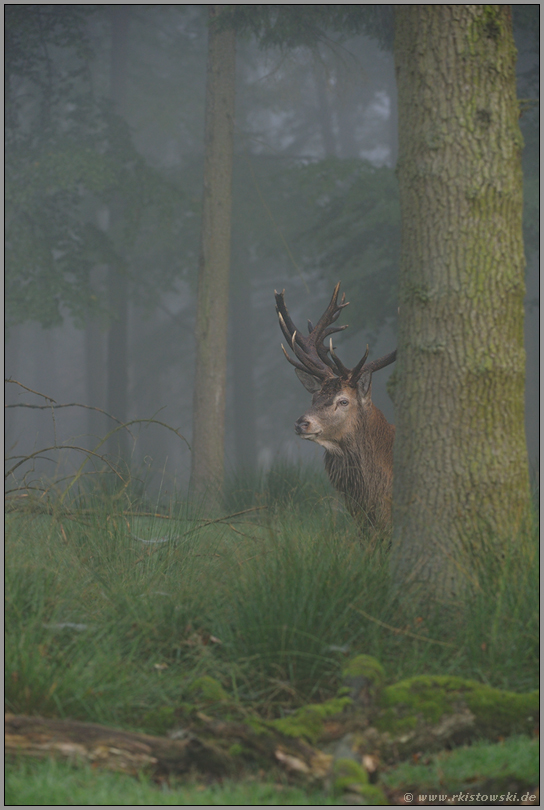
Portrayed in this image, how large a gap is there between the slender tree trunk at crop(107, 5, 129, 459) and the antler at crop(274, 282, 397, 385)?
1135 cm

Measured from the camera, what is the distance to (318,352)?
6078 mm

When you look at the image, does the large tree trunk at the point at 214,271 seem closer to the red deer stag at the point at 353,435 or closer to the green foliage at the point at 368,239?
the green foliage at the point at 368,239

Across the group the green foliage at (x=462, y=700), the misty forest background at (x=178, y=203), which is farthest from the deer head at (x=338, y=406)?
the green foliage at (x=462, y=700)

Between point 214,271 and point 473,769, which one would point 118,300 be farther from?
point 473,769

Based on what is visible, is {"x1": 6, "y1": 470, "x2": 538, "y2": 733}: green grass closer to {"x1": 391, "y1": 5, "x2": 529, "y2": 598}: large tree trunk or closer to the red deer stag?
{"x1": 391, "y1": 5, "x2": 529, "y2": 598}: large tree trunk

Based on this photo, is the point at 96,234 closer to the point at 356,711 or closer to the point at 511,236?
the point at 511,236

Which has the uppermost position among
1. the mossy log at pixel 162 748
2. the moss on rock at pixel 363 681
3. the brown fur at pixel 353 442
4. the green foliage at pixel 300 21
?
the green foliage at pixel 300 21

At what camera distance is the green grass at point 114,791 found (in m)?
2.42

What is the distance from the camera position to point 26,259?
13.5 m

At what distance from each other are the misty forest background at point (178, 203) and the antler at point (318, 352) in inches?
57.3

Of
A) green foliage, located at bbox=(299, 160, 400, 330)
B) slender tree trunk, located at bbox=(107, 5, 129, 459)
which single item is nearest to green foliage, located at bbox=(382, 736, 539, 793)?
green foliage, located at bbox=(299, 160, 400, 330)

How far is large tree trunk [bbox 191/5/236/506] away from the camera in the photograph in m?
9.84

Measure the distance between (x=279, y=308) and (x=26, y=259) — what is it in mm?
9301

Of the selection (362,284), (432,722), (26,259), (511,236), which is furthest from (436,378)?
(26,259)
